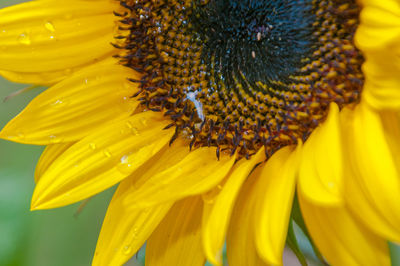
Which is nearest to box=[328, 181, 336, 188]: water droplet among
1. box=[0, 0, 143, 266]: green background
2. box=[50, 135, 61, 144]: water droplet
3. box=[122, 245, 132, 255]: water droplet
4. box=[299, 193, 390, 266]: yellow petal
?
box=[299, 193, 390, 266]: yellow petal

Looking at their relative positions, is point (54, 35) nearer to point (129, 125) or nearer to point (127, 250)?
point (129, 125)

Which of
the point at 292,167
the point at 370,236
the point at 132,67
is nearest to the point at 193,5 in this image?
the point at 132,67

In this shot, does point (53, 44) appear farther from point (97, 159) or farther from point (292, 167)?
point (292, 167)

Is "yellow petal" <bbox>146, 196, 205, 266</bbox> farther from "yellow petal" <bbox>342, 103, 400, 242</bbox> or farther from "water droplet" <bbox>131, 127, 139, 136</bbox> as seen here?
"yellow petal" <bbox>342, 103, 400, 242</bbox>

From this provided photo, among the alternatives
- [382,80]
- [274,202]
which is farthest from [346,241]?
[382,80]

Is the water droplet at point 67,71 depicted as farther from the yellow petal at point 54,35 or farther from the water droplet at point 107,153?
the water droplet at point 107,153

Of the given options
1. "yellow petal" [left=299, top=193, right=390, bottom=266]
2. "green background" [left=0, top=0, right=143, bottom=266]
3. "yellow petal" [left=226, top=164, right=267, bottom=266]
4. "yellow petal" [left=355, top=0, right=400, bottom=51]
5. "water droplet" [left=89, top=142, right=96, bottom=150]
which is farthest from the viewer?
"green background" [left=0, top=0, right=143, bottom=266]
